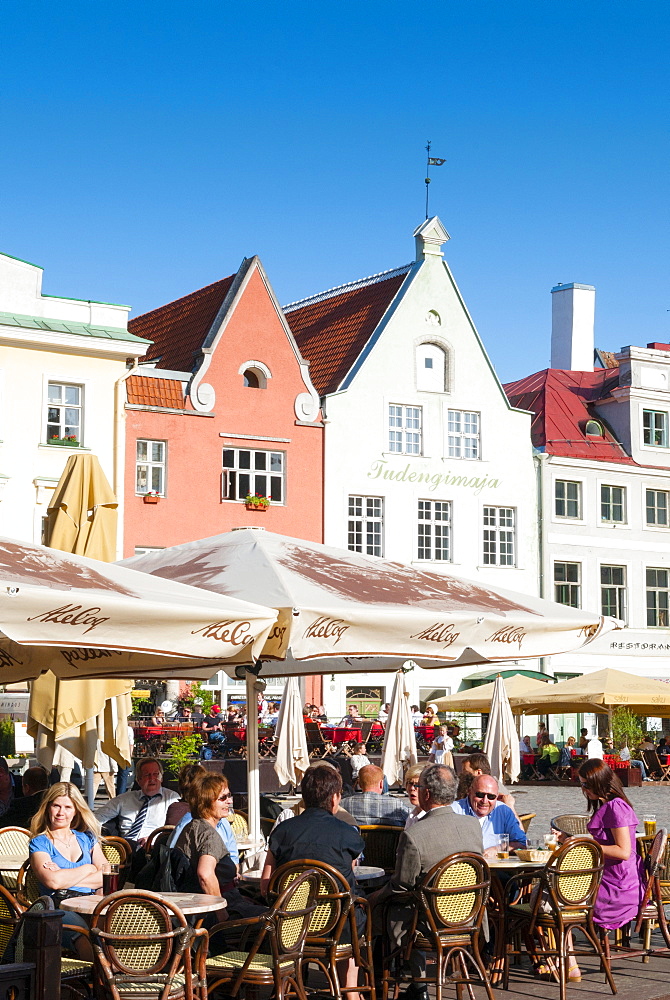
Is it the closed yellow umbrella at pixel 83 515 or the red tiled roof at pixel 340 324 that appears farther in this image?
the red tiled roof at pixel 340 324

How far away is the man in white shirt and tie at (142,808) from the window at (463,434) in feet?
93.0

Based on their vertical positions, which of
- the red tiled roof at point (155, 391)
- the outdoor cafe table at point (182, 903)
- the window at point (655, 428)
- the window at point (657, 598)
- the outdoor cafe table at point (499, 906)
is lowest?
the outdoor cafe table at point (499, 906)

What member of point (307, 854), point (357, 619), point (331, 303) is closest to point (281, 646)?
point (357, 619)

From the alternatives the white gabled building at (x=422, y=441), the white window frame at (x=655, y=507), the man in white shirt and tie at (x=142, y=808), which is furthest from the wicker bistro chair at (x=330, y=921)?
the white window frame at (x=655, y=507)

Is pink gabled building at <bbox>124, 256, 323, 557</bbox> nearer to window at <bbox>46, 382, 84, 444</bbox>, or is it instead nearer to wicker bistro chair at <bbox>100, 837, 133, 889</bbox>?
window at <bbox>46, 382, 84, 444</bbox>

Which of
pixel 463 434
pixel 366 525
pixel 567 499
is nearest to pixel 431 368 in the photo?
pixel 463 434

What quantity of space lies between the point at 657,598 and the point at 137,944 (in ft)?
123

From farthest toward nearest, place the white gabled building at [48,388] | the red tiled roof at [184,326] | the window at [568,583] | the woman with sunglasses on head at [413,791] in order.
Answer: the window at [568,583], the red tiled roof at [184,326], the white gabled building at [48,388], the woman with sunglasses on head at [413,791]

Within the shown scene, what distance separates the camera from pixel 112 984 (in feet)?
21.6

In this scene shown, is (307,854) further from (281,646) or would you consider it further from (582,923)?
(582,923)

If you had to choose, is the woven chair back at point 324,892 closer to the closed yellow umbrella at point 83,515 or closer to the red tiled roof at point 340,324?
the closed yellow umbrella at point 83,515

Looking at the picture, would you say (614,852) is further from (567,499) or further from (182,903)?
(567,499)

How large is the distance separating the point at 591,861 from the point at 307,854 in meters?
2.26

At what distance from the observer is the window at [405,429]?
37844mm
